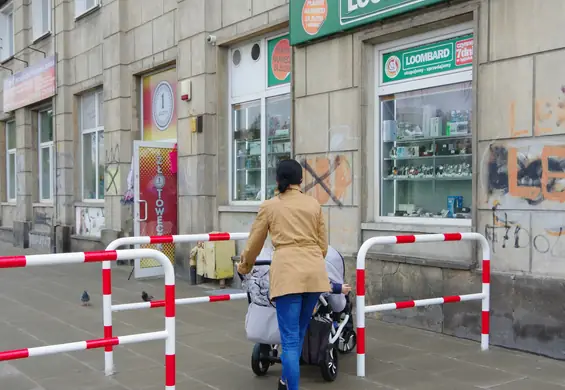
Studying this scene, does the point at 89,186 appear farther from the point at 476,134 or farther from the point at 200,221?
the point at 476,134

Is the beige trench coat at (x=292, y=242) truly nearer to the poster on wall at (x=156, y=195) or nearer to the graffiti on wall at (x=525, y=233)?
the graffiti on wall at (x=525, y=233)

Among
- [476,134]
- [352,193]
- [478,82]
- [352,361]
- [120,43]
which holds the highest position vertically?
[120,43]

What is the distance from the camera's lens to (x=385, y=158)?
776 centimetres

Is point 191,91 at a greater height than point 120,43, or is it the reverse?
point 120,43

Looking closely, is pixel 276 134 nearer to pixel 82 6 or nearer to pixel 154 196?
pixel 154 196

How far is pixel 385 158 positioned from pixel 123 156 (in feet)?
20.8

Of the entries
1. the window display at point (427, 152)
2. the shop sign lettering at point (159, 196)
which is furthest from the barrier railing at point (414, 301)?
the shop sign lettering at point (159, 196)

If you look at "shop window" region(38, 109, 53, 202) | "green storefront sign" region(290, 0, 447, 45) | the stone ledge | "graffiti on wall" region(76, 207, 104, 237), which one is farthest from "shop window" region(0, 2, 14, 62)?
the stone ledge

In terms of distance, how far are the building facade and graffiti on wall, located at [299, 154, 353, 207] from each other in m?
0.02

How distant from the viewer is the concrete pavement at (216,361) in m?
5.10

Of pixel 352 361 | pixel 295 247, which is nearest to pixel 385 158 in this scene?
pixel 352 361

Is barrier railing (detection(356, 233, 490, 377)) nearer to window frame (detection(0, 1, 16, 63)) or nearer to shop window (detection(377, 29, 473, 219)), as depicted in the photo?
shop window (detection(377, 29, 473, 219))

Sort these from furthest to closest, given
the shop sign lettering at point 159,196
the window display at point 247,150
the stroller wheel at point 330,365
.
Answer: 1. the shop sign lettering at point 159,196
2. the window display at point 247,150
3. the stroller wheel at point 330,365

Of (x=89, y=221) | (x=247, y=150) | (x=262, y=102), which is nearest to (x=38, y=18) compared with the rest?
(x=89, y=221)
